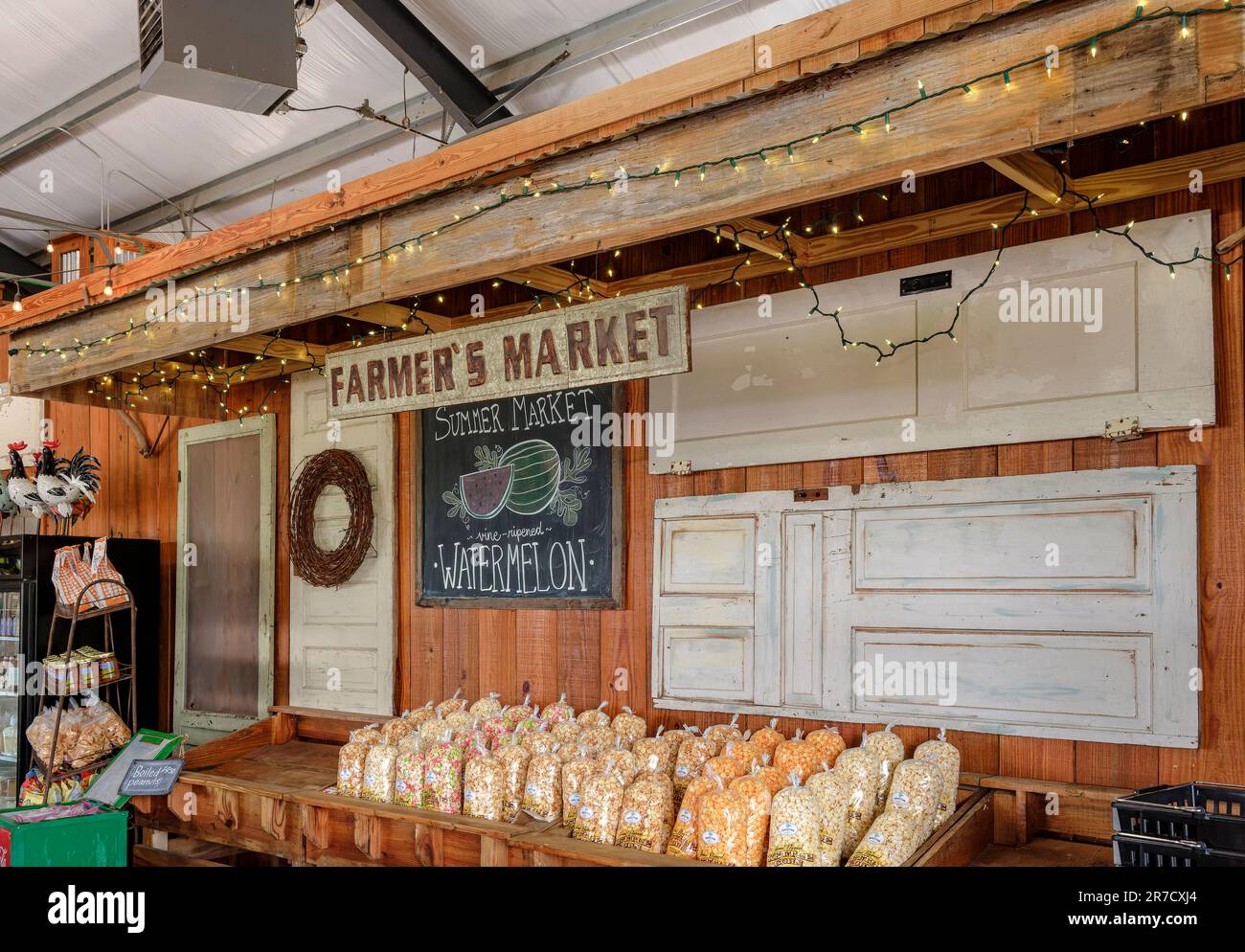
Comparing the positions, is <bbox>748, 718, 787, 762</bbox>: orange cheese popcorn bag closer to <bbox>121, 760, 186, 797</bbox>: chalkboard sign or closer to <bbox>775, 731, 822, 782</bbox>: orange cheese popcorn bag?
<bbox>775, 731, 822, 782</bbox>: orange cheese popcorn bag

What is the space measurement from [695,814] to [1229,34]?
229cm

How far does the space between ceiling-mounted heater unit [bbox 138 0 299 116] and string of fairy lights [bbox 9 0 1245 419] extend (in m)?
0.71

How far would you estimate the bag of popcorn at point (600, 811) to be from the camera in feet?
10.3

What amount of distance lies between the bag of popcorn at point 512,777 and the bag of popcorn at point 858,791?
107cm

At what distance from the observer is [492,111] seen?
474 centimetres

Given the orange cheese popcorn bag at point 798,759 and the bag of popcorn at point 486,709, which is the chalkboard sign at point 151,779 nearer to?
the bag of popcorn at point 486,709

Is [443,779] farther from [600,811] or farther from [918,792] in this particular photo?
[918,792]

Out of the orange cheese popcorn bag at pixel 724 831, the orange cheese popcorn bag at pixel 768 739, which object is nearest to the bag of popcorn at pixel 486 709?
the orange cheese popcorn bag at pixel 768 739

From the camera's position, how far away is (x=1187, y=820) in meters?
2.35

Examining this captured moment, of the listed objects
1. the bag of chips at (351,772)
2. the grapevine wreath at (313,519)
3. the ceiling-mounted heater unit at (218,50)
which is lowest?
the bag of chips at (351,772)

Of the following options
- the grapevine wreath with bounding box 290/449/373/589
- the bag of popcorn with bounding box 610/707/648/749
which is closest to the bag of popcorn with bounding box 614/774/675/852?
the bag of popcorn with bounding box 610/707/648/749

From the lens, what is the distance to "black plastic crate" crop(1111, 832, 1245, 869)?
2.18 m

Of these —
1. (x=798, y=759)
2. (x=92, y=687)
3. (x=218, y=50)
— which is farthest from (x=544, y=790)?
(x=92, y=687)
